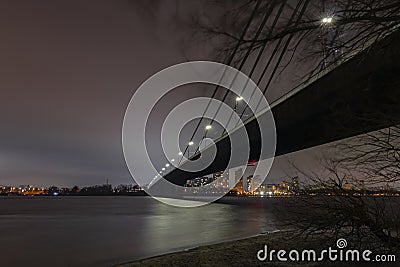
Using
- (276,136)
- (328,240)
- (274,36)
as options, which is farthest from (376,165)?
(276,136)

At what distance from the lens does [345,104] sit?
750 centimetres

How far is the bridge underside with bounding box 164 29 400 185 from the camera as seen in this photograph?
215 inches

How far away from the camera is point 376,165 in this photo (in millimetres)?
6035

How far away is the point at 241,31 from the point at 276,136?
17.5m

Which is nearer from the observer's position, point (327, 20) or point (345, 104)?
point (327, 20)

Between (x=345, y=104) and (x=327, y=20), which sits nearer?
(x=327, y=20)

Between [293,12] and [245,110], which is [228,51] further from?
[245,110]

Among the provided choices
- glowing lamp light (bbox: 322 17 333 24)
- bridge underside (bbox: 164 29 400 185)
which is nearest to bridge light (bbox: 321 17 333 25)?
glowing lamp light (bbox: 322 17 333 24)

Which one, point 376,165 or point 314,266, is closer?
point 376,165

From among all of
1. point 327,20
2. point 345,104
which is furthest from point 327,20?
point 345,104

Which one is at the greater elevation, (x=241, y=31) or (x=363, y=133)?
(x=241, y=31)

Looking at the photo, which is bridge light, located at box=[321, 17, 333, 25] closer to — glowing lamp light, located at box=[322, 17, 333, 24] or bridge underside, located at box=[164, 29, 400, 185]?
glowing lamp light, located at box=[322, 17, 333, 24]

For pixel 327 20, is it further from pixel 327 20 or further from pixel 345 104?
pixel 345 104

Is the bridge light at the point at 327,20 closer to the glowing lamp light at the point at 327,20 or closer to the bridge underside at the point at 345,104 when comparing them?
the glowing lamp light at the point at 327,20
